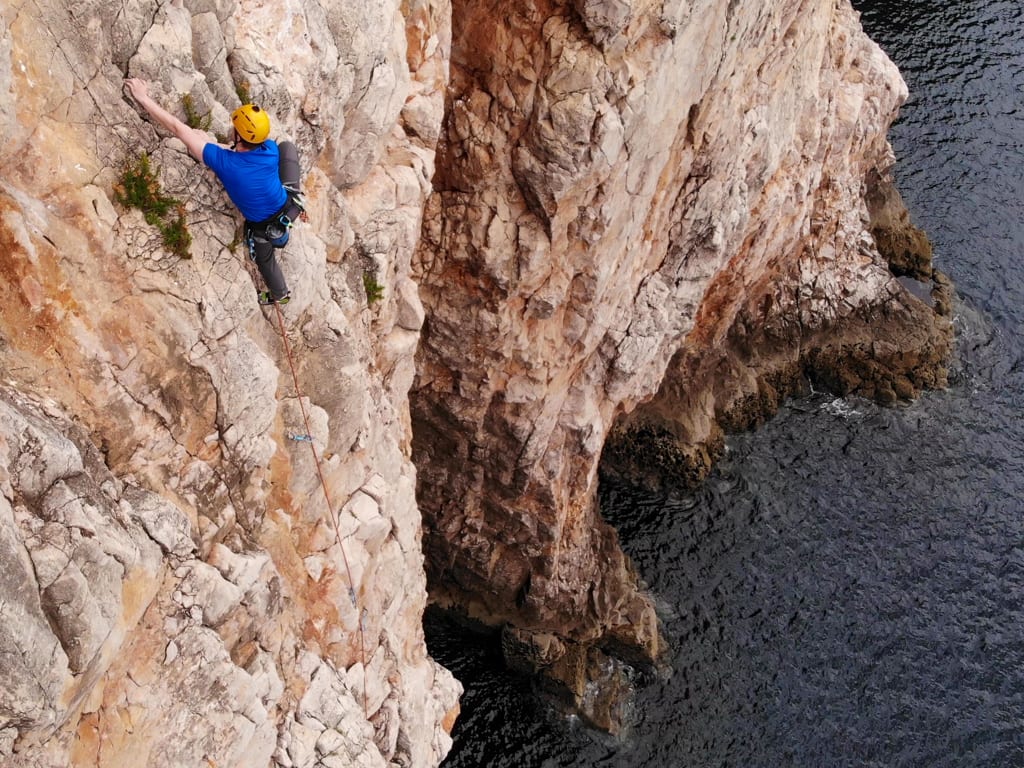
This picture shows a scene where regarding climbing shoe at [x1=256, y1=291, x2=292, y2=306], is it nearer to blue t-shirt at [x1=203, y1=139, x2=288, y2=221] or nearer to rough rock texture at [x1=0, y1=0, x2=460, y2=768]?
rough rock texture at [x1=0, y1=0, x2=460, y2=768]

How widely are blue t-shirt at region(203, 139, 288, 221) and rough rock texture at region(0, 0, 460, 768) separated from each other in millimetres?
411

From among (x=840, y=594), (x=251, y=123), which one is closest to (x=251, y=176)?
(x=251, y=123)

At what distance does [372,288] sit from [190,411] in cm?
450

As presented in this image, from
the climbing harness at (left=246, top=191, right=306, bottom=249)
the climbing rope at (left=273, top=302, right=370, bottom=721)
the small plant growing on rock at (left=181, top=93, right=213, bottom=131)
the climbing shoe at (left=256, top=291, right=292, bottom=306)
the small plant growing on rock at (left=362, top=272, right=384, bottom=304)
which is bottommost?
the climbing rope at (left=273, top=302, right=370, bottom=721)

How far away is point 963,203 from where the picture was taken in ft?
132

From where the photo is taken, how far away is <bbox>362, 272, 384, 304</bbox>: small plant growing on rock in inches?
549

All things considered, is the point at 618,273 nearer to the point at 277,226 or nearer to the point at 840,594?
the point at 277,226

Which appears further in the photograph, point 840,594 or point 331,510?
point 840,594

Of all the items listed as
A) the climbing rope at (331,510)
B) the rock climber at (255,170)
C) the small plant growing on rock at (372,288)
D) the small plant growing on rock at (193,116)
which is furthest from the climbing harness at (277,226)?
the small plant growing on rock at (372,288)

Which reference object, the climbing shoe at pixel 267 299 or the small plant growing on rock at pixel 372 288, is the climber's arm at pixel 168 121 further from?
the small plant growing on rock at pixel 372 288

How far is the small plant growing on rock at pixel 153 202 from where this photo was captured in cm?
952

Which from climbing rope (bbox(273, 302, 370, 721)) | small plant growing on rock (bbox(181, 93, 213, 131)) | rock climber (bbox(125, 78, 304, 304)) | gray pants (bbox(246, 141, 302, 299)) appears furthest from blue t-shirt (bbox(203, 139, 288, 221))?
climbing rope (bbox(273, 302, 370, 721))

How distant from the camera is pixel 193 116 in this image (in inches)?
390

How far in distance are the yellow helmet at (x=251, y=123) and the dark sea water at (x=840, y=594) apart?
19.6 metres
